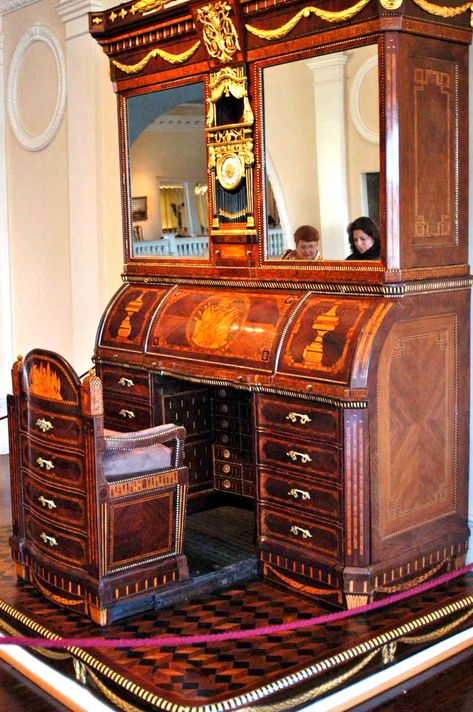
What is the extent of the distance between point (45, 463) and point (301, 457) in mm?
1242

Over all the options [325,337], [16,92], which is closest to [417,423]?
[325,337]

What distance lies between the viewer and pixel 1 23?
8867 millimetres

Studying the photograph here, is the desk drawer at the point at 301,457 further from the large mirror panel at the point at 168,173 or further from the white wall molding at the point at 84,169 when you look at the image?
the white wall molding at the point at 84,169

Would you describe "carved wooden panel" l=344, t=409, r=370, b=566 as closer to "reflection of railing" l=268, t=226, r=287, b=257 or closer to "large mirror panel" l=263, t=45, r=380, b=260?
"large mirror panel" l=263, t=45, r=380, b=260

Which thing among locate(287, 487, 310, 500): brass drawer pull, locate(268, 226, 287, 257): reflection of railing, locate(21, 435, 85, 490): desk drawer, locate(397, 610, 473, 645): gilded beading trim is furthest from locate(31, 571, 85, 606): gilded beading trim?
locate(268, 226, 287, 257): reflection of railing

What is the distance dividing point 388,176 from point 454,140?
0.53 metres

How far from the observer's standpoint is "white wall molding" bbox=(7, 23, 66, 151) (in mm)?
8062

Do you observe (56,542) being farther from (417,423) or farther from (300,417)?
(417,423)

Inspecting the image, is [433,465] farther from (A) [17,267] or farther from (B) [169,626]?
(A) [17,267]

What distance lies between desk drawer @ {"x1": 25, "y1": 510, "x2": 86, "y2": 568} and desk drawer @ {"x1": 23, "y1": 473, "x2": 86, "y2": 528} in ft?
0.17

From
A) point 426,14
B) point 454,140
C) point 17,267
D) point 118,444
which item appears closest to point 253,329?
point 118,444

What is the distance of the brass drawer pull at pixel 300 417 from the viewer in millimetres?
4840

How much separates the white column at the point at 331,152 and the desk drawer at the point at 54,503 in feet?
5.51

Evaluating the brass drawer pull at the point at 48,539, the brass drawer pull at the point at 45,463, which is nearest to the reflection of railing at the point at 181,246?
the brass drawer pull at the point at 45,463
